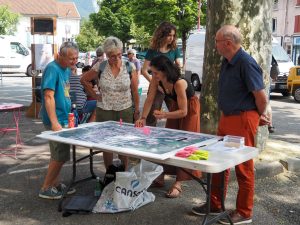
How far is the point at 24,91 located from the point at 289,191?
509 inches

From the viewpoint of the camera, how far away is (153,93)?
489 cm

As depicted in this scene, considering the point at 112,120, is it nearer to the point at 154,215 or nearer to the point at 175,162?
the point at 154,215

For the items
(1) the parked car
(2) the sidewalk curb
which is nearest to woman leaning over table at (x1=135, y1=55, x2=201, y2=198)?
(2) the sidewalk curb

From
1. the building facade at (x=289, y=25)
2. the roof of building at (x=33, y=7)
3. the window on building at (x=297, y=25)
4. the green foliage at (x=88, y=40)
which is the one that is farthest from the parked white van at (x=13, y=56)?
the roof of building at (x=33, y=7)

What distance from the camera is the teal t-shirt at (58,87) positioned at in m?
4.39

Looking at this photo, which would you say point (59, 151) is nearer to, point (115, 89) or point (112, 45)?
point (115, 89)

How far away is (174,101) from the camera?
15.5 feet

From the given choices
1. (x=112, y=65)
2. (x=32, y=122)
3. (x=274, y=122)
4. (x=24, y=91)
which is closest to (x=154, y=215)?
(x=112, y=65)

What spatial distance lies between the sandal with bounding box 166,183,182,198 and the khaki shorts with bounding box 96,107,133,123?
92 cm

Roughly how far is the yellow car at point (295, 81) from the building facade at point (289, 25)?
23.8 meters

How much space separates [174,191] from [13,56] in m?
20.8

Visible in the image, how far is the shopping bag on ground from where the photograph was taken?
4.28m

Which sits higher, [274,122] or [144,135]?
[144,135]

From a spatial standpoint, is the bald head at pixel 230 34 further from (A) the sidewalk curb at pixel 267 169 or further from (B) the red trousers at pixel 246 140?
(A) the sidewalk curb at pixel 267 169
